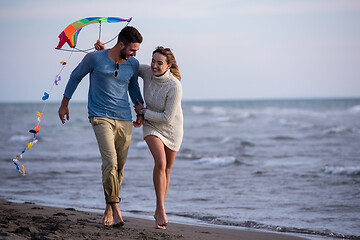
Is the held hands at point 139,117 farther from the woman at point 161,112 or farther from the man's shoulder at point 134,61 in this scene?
the man's shoulder at point 134,61

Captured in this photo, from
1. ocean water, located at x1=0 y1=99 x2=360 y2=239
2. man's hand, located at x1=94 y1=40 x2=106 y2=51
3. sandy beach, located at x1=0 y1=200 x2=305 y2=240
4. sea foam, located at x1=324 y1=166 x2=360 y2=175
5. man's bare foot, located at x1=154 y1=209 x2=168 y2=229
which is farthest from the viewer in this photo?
sea foam, located at x1=324 y1=166 x2=360 y2=175

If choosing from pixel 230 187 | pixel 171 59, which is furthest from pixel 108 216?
pixel 230 187

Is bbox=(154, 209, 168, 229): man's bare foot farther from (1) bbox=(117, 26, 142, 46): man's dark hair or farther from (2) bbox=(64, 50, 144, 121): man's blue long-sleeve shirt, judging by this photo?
(1) bbox=(117, 26, 142, 46): man's dark hair

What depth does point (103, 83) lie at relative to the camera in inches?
178

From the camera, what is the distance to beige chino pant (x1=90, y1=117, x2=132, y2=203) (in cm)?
453

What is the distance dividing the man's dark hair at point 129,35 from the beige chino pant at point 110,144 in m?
0.72

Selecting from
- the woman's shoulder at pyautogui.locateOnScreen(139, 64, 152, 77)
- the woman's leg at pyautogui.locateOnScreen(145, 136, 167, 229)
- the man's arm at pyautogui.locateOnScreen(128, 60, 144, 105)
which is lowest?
the woman's leg at pyautogui.locateOnScreen(145, 136, 167, 229)

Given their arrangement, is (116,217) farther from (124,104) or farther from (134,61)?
(134,61)

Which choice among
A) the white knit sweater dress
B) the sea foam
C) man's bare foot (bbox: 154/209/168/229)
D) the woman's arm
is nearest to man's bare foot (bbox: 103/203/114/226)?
man's bare foot (bbox: 154/209/168/229)

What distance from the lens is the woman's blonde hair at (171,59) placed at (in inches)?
Answer: 181

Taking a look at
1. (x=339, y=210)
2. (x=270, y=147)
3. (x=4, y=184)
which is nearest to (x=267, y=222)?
(x=339, y=210)

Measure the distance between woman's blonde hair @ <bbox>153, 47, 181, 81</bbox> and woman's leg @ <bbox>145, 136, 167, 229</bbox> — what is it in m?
0.63

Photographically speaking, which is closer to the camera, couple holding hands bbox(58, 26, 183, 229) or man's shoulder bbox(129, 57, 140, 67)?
couple holding hands bbox(58, 26, 183, 229)

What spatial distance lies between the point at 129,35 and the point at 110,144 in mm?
982
